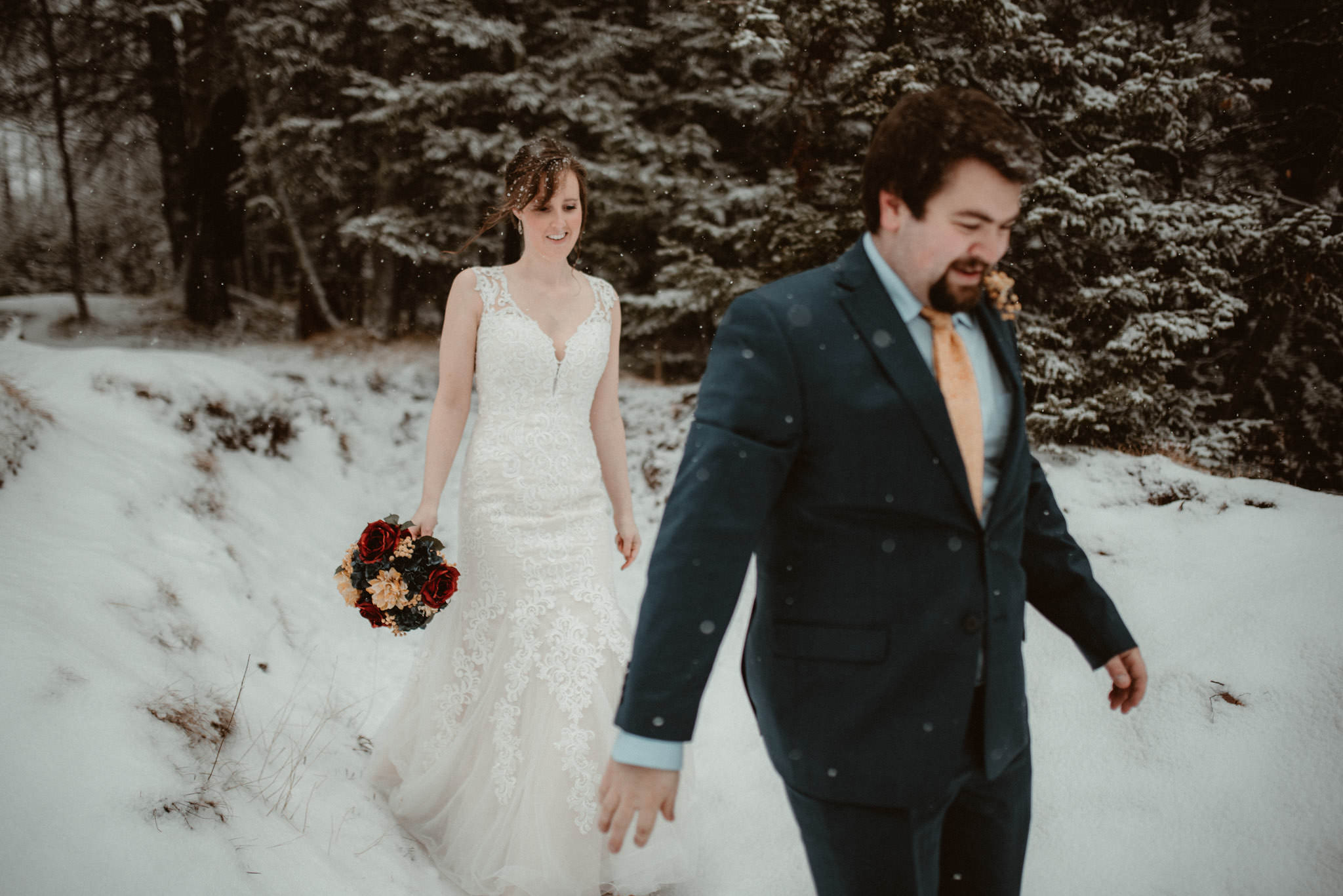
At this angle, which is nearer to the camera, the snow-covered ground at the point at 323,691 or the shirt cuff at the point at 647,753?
the shirt cuff at the point at 647,753

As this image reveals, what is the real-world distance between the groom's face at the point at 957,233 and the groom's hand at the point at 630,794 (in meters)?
1.08

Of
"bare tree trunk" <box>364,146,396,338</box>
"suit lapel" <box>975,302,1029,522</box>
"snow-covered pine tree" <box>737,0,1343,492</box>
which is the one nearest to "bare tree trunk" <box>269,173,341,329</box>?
"bare tree trunk" <box>364,146,396,338</box>

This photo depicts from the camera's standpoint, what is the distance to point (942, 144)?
1.42 metres

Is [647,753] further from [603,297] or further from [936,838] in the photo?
[603,297]

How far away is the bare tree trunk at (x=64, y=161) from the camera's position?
8.41 metres

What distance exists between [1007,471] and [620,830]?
106cm

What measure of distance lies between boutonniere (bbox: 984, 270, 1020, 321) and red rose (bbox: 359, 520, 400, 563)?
240 centimetres

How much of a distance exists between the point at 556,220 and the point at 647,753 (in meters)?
2.43

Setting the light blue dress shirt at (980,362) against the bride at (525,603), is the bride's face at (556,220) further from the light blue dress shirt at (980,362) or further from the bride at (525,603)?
the light blue dress shirt at (980,362)

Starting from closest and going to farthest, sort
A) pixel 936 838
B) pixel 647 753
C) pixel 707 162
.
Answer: pixel 647 753, pixel 936 838, pixel 707 162

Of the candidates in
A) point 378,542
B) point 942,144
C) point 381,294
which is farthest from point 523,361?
point 381,294

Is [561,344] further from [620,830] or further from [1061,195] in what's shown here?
[1061,195]

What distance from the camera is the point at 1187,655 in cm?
402

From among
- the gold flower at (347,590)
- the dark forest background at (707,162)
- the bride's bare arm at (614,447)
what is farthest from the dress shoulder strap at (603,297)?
the dark forest background at (707,162)
